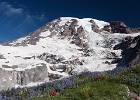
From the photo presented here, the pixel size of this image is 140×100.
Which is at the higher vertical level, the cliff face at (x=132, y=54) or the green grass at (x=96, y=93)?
the cliff face at (x=132, y=54)

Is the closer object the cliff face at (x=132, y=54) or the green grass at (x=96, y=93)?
the green grass at (x=96, y=93)

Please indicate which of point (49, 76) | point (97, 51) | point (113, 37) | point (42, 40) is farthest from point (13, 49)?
point (113, 37)

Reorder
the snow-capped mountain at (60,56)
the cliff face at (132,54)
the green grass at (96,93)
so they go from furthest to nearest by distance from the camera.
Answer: the snow-capped mountain at (60,56), the cliff face at (132,54), the green grass at (96,93)

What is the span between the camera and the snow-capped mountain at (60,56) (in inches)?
3105

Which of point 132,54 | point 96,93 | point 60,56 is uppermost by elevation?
point 60,56

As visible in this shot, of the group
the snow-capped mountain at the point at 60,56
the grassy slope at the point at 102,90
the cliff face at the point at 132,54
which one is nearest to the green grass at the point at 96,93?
the grassy slope at the point at 102,90

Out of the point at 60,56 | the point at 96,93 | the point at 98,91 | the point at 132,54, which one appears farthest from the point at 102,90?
the point at 60,56

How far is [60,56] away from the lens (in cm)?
12950

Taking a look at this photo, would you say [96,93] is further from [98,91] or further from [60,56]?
[60,56]

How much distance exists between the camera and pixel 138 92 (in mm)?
10430

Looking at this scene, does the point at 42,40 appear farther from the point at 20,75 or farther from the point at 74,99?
the point at 74,99

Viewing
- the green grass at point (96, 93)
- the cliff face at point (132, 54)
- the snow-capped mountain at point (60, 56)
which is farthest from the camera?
the snow-capped mountain at point (60, 56)

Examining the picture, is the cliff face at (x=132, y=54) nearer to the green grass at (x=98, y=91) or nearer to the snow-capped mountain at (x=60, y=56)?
the snow-capped mountain at (x=60, y=56)

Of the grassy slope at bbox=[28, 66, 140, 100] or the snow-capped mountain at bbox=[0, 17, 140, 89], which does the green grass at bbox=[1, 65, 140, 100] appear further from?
the snow-capped mountain at bbox=[0, 17, 140, 89]
